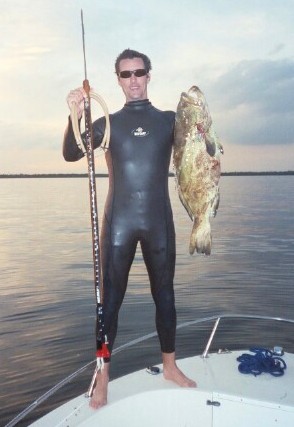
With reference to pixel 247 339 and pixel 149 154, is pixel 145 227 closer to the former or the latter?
pixel 149 154

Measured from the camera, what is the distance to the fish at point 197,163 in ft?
14.4

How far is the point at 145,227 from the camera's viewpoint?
15.6 feet

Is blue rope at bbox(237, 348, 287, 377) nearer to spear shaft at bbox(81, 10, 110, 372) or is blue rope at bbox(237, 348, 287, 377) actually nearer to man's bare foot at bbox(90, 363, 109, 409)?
man's bare foot at bbox(90, 363, 109, 409)

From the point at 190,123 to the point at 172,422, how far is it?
2693mm

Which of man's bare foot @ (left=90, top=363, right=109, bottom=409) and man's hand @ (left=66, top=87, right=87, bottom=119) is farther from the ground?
man's hand @ (left=66, top=87, right=87, bottom=119)

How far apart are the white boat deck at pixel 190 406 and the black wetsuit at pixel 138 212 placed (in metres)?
0.54

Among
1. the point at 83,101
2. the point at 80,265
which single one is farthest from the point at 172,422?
the point at 80,265

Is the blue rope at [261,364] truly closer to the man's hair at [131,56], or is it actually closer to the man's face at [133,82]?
the man's face at [133,82]

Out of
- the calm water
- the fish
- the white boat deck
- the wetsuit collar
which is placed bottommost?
the calm water

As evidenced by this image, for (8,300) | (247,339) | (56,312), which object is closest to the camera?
(247,339)

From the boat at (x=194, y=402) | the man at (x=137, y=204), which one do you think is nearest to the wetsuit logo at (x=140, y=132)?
the man at (x=137, y=204)

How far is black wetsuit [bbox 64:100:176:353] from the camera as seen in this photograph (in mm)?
4734

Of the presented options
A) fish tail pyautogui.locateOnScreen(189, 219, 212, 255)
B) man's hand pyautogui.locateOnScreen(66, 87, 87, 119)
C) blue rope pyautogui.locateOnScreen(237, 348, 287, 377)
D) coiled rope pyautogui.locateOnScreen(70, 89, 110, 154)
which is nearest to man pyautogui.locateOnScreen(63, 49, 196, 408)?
coiled rope pyautogui.locateOnScreen(70, 89, 110, 154)

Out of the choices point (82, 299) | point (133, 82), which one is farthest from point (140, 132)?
point (82, 299)
